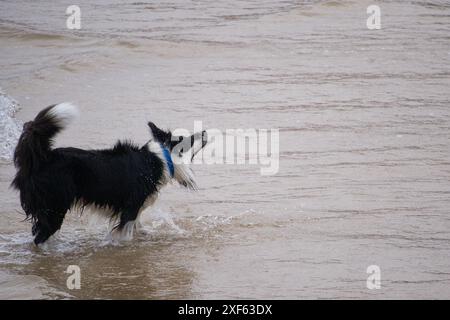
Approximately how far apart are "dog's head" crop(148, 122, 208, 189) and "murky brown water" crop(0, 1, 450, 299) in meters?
0.50

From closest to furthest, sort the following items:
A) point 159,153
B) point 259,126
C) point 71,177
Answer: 1. point 71,177
2. point 159,153
3. point 259,126

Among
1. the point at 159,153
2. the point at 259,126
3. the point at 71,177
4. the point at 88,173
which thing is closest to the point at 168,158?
the point at 159,153

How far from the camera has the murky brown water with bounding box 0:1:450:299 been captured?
235 inches

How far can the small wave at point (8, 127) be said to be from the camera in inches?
340

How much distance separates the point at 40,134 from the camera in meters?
5.78

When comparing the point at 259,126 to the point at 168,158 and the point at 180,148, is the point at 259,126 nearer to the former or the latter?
the point at 180,148

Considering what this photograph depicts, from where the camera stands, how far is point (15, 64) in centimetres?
1169

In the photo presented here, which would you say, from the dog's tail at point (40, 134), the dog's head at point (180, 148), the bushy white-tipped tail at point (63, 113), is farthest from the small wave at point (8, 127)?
the bushy white-tipped tail at point (63, 113)

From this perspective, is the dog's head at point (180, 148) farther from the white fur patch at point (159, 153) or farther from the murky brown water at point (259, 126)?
the murky brown water at point (259, 126)

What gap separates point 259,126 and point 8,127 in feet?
10.6

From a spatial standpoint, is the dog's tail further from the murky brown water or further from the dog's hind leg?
the murky brown water

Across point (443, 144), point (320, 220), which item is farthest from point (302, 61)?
point (320, 220)

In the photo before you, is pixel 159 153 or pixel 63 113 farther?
pixel 159 153

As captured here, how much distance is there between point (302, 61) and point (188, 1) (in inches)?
Answer: 164
